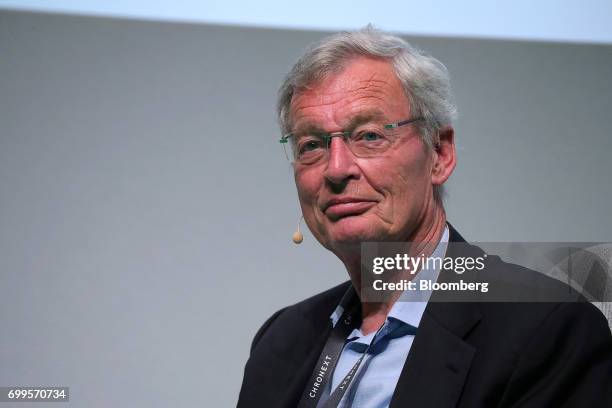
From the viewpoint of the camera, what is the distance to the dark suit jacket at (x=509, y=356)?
1.16 m

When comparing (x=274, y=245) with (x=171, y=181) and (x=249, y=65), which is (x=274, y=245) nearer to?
(x=171, y=181)

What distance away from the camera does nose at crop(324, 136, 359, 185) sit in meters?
1.41

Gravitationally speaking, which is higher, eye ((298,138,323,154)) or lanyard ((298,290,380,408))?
eye ((298,138,323,154))

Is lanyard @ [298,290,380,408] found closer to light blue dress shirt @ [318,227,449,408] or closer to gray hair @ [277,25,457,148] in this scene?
light blue dress shirt @ [318,227,449,408]

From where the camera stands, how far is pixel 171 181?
2.49m

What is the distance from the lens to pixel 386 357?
4.56 feet

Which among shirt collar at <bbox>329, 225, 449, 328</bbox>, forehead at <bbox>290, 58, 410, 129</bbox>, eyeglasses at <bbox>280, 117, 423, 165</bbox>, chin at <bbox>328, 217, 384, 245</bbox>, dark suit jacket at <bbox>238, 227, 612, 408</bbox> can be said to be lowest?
dark suit jacket at <bbox>238, 227, 612, 408</bbox>

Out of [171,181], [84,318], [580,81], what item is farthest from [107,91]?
[580,81]

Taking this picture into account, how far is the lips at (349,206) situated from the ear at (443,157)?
186mm

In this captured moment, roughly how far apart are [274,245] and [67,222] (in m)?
0.73

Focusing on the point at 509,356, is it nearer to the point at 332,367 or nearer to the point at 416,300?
the point at 416,300

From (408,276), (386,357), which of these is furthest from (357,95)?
(386,357)

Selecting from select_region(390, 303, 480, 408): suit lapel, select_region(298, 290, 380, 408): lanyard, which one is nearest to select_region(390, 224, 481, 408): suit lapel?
select_region(390, 303, 480, 408): suit lapel

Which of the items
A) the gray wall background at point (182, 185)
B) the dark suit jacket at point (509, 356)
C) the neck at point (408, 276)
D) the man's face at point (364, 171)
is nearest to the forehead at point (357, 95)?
the man's face at point (364, 171)
